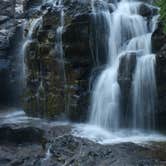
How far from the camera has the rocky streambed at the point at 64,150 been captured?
32.7 ft

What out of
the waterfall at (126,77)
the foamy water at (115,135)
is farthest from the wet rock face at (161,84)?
the foamy water at (115,135)

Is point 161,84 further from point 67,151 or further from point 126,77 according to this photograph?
point 67,151

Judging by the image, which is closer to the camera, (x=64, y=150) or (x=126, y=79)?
(x=64, y=150)

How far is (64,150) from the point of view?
10828 mm

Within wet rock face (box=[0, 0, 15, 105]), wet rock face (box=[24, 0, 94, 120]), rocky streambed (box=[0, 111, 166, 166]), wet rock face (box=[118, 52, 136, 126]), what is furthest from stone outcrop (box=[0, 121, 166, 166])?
wet rock face (box=[0, 0, 15, 105])

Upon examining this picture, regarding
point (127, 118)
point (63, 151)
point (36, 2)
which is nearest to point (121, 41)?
point (127, 118)

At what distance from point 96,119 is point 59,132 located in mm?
1742

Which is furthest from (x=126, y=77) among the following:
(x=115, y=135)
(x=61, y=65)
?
(x=61, y=65)

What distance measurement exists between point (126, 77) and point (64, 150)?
400 cm

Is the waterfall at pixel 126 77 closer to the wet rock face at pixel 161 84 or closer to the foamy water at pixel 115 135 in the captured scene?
the wet rock face at pixel 161 84

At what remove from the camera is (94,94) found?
1448 centimetres

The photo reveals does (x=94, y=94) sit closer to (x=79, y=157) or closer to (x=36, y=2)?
(x=79, y=157)

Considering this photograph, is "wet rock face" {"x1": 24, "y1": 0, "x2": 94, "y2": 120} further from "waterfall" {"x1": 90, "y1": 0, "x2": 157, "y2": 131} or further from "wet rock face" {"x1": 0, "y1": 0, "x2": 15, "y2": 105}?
"wet rock face" {"x1": 0, "y1": 0, "x2": 15, "y2": 105}

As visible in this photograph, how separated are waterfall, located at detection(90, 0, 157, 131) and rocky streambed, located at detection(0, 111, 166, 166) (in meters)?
1.58
